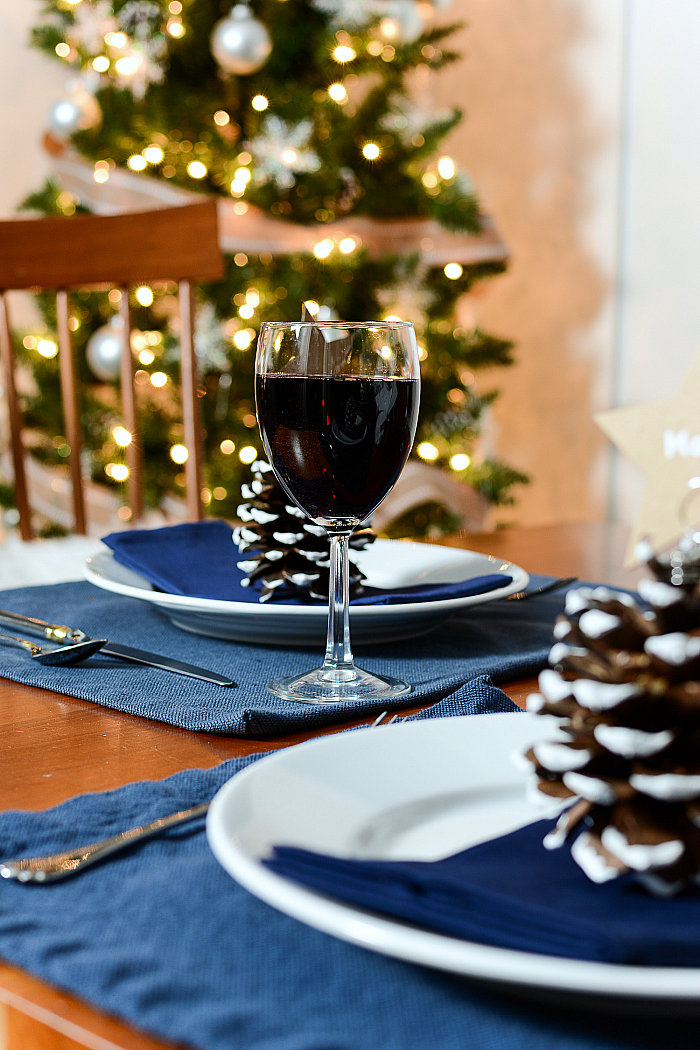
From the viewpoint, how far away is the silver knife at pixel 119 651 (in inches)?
21.8

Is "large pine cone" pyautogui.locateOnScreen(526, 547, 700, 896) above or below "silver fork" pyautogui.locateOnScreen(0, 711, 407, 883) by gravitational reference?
above

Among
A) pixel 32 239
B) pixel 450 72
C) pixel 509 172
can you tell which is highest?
pixel 450 72

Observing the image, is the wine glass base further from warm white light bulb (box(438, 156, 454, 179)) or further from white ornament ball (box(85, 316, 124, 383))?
warm white light bulb (box(438, 156, 454, 179))

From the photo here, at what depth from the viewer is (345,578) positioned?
1.82 ft

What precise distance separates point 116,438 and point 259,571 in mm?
2142

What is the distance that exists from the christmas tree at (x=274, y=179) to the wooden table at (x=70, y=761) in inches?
75.6

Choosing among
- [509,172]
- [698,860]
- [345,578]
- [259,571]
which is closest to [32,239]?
[259,571]

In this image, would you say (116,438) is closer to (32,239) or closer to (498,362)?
(498,362)

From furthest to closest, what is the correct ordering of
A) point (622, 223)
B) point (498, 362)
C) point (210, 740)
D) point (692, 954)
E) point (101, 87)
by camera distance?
point (622, 223) < point (498, 362) < point (101, 87) < point (210, 740) < point (692, 954)

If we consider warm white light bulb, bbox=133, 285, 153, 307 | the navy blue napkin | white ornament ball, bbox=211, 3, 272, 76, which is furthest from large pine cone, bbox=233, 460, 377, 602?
warm white light bulb, bbox=133, 285, 153, 307

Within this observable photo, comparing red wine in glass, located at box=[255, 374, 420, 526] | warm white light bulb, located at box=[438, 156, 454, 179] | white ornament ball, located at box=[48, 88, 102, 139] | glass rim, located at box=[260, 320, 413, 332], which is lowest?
red wine in glass, located at box=[255, 374, 420, 526]

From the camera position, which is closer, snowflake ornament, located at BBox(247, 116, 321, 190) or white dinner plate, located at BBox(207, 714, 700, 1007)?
white dinner plate, located at BBox(207, 714, 700, 1007)

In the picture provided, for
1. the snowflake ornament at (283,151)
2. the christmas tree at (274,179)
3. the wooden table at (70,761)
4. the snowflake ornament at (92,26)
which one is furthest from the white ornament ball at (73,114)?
the wooden table at (70,761)

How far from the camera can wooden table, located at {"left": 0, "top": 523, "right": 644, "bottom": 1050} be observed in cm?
25
